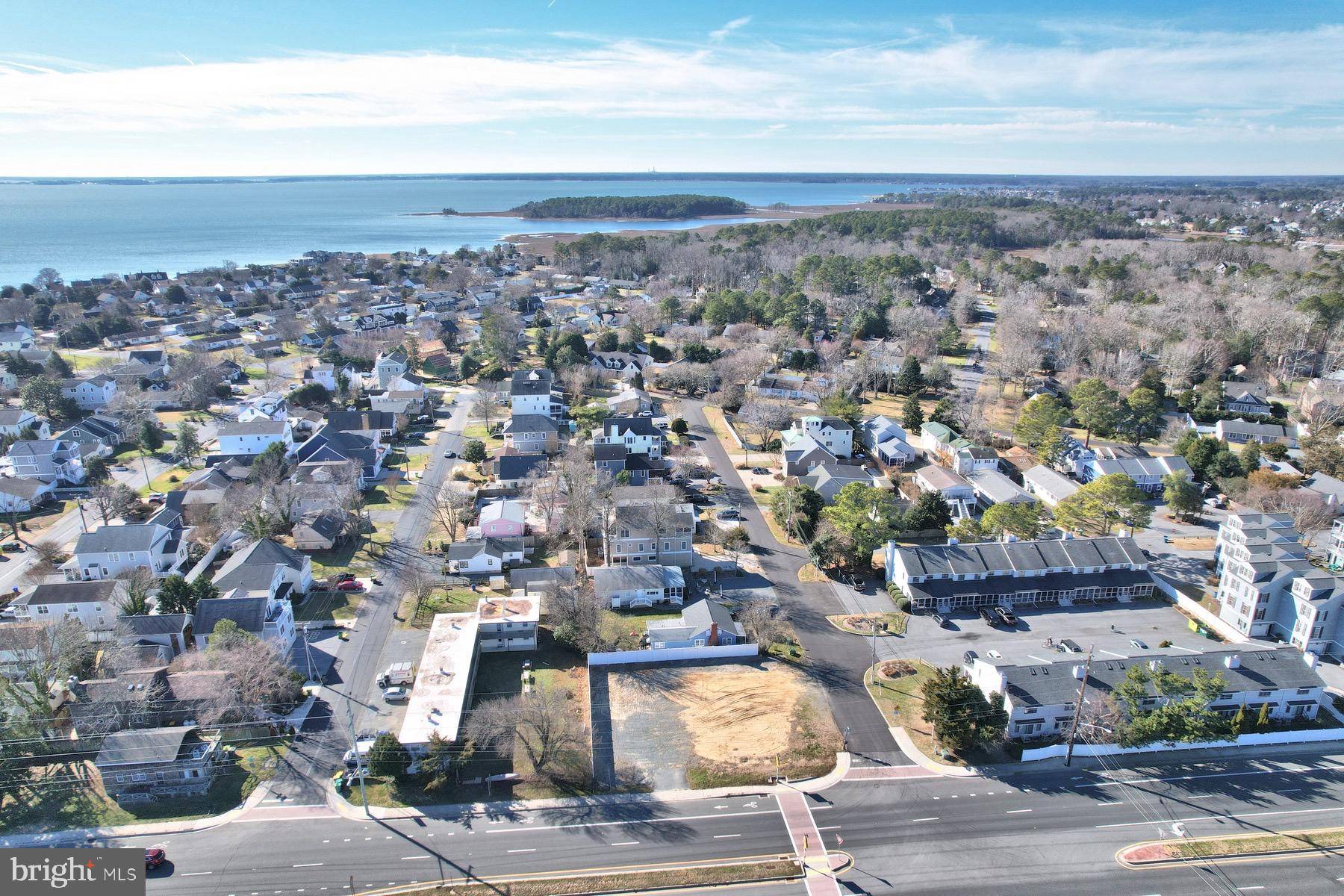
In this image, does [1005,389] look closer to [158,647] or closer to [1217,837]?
[1217,837]

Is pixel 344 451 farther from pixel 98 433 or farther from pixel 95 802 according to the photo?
pixel 95 802

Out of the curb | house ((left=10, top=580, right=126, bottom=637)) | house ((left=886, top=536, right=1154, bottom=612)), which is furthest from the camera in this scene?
house ((left=886, top=536, right=1154, bottom=612))

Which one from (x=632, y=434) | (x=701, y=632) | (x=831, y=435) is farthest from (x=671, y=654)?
(x=831, y=435)

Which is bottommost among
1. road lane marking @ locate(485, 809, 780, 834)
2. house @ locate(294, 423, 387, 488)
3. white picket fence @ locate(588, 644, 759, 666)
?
road lane marking @ locate(485, 809, 780, 834)

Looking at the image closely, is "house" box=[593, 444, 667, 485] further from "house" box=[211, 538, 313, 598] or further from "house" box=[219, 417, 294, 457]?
"house" box=[219, 417, 294, 457]

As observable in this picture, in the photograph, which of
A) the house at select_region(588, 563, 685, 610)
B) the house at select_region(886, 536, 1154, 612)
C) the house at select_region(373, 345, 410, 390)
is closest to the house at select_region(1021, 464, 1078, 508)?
the house at select_region(886, 536, 1154, 612)

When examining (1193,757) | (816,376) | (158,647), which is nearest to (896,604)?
(1193,757)
